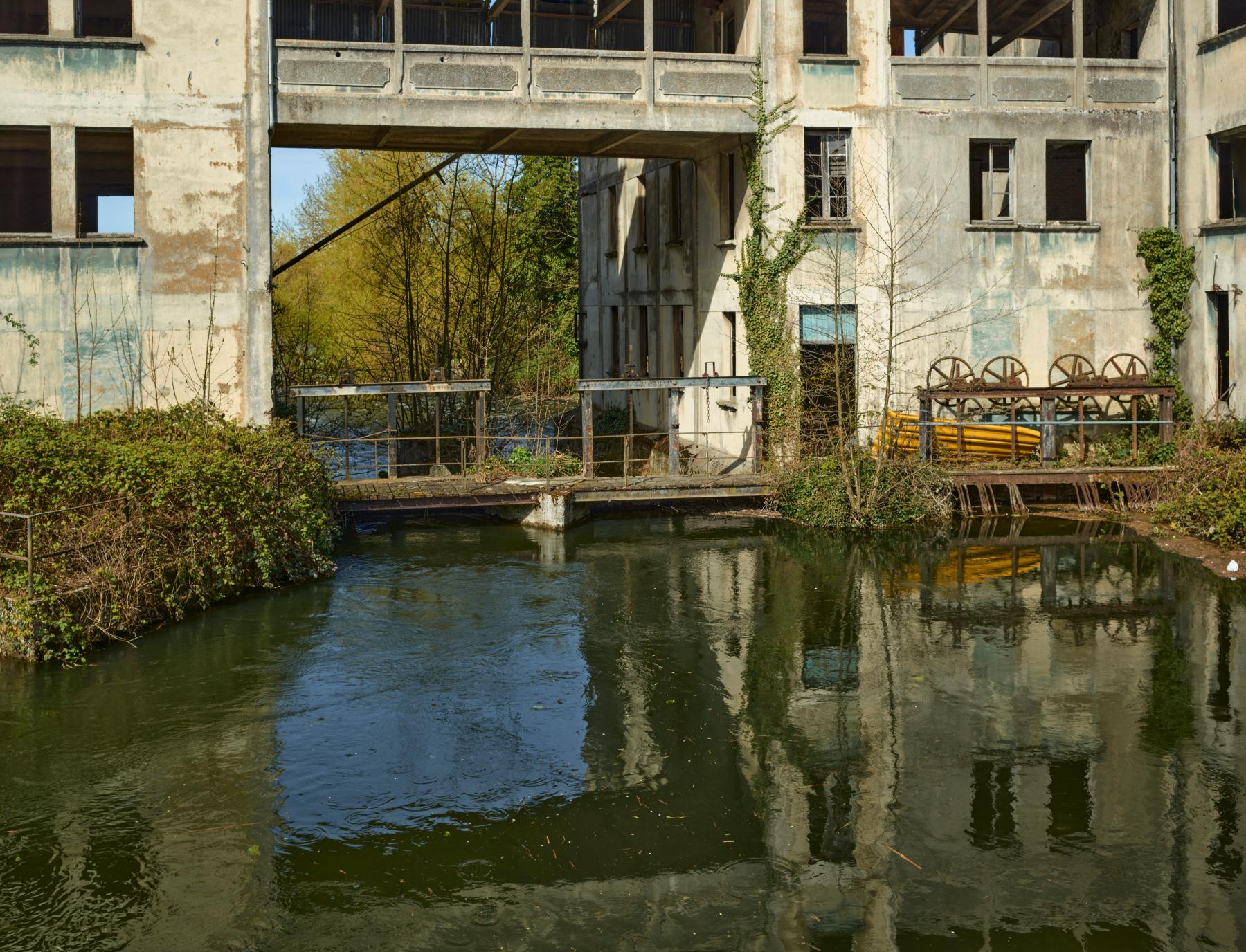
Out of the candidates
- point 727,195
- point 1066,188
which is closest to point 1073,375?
point 727,195

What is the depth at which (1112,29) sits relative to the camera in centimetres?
2528

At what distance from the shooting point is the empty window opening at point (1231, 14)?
2269 centimetres

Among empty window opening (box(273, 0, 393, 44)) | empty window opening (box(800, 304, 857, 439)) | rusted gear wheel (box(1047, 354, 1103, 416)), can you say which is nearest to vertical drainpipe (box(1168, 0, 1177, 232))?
rusted gear wheel (box(1047, 354, 1103, 416))

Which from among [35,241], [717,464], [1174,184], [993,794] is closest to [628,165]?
[717,464]

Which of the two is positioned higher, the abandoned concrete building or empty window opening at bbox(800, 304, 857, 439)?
the abandoned concrete building

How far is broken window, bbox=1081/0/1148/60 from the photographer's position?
80.8ft

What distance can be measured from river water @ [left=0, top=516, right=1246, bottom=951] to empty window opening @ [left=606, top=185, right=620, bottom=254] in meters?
17.4

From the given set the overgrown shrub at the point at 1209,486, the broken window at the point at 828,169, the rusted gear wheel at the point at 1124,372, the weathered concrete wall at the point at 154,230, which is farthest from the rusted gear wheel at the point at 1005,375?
the weathered concrete wall at the point at 154,230

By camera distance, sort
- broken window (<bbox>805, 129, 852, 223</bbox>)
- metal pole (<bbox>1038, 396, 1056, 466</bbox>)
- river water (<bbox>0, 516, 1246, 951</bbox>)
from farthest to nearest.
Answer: broken window (<bbox>805, 129, 852, 223</bbox>)
metal pole (<bbox>1038, 396, 1056, 466</bbox>)
river water (<bbox>0, 516, 1246, 951</bbox>)

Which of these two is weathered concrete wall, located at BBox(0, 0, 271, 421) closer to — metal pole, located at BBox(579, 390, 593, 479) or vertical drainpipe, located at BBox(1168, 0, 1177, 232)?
metal pole, located at BBox(579, 390, 593, 479)

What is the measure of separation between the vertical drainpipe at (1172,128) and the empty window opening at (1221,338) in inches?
63.4

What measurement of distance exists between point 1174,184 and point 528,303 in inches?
721

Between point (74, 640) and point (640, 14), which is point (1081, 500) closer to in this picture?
point (640, 14)

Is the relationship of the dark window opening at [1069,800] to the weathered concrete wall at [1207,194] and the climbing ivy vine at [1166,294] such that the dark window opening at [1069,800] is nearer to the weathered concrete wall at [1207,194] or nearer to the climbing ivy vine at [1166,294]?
the weathered concrete wall at [1207,194]
